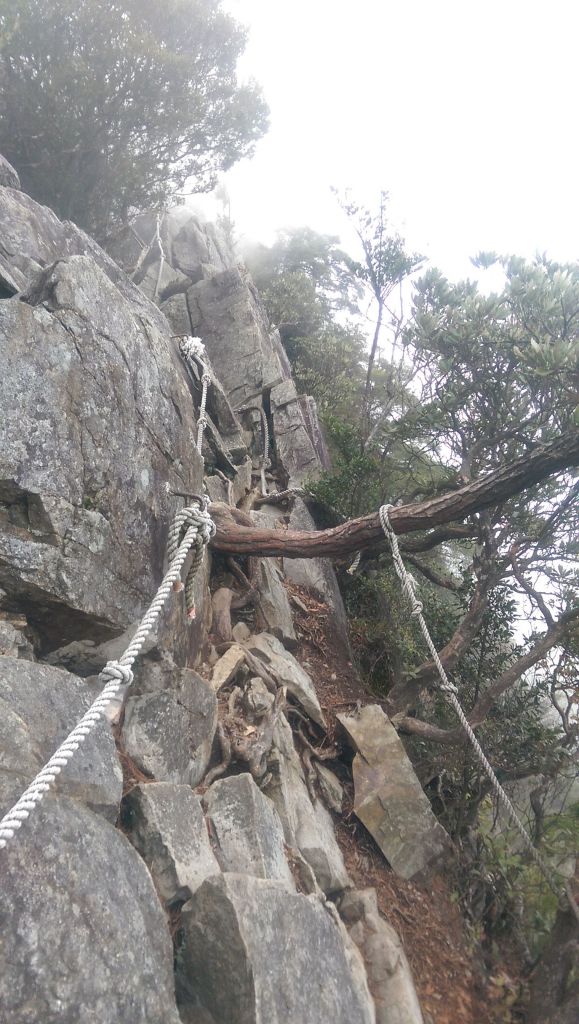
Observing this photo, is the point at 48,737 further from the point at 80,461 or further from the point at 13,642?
the point at 80,461

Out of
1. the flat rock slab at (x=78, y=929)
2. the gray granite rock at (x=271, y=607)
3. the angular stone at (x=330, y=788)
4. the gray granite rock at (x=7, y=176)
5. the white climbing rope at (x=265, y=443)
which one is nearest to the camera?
the flat rock slab at (x=78, y=929)

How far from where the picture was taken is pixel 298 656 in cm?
655

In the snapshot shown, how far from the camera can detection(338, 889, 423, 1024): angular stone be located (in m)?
3.35

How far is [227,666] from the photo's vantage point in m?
4.96

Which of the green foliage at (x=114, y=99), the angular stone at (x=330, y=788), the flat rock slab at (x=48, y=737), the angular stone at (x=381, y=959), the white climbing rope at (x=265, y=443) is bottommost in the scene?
the angular stone at (x=381, y=959)

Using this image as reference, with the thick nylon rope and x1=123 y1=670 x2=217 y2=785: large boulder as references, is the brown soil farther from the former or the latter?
the thick nylon rope

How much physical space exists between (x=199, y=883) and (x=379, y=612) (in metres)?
5.40

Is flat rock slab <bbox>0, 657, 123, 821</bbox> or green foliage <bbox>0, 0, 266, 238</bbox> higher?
green foliage <bbox>0, 0, 266, 238</bbox>

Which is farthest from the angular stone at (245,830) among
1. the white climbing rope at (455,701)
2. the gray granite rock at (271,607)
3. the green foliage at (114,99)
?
the green foliage at (114,99)

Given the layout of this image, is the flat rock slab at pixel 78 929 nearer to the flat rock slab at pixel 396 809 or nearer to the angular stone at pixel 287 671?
the flat rock slab at pixel 396 809

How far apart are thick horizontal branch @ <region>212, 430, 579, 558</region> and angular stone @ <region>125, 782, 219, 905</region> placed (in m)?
2.49

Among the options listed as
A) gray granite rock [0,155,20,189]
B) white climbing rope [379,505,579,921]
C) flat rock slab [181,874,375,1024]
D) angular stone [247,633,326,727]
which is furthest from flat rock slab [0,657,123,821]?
gray granite rock [0,155,20,189]

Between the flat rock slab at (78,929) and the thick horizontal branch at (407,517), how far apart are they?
10.0 feet

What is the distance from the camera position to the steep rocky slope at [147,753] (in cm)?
229
